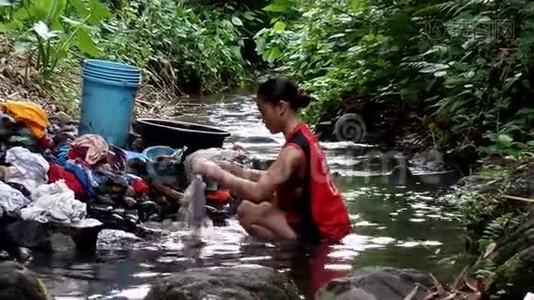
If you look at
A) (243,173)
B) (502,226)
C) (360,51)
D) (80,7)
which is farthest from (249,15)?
(502,226)

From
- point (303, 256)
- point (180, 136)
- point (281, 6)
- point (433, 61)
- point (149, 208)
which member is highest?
point (281, 6)

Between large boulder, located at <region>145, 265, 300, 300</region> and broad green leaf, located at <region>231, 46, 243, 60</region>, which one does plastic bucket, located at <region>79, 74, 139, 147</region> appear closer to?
large boulder, located at <region>145, 265, 300, 300</region>

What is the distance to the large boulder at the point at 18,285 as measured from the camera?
396cm

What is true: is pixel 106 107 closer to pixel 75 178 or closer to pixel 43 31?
pixel 75 178

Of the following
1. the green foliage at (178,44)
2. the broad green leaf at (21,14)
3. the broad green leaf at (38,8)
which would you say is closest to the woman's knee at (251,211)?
the broad green leaf at (38,8)

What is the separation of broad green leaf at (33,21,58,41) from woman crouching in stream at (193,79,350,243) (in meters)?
3.49

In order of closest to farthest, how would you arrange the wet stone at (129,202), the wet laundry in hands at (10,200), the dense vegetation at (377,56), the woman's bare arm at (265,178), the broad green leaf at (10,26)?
the wet laundry in hands at (10,200)
the woman's bare arm at (265,178)
the wet stone at (129,202)
the dense vegetation at (377,56)
the broad green leaf at (10,26)

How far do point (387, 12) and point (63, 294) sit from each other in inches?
263

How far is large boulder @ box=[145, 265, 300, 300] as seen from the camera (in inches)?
159

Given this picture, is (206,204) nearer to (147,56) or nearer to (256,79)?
(147,56)

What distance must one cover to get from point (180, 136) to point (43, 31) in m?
2.36

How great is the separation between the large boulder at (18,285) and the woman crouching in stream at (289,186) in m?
1.92

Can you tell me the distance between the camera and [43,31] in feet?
29.8

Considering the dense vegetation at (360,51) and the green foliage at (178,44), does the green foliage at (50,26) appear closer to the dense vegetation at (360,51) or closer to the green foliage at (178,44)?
the dense vegetation at (360,51)
